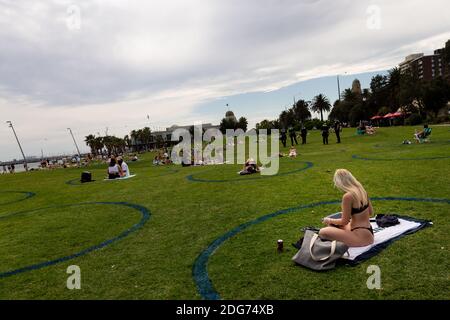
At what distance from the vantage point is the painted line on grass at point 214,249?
5.10 meters

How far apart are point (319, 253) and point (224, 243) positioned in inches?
91.5

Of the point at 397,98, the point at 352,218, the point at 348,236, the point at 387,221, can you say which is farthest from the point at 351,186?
the point at 397,98

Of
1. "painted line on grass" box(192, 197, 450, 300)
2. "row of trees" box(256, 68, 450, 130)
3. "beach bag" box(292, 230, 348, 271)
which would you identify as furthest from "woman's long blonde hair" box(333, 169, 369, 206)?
"row of trees" box(256, 68, 450, 130)

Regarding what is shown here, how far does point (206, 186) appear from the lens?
47.6ft

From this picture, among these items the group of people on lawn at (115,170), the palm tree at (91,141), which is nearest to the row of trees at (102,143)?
the palm tree at (91,141)

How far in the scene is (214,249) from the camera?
679 cm

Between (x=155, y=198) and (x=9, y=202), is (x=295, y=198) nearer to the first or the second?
(x=155, y=198)

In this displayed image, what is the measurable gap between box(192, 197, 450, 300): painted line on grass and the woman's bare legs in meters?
2.27

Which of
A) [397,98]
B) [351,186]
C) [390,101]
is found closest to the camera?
[351,186]

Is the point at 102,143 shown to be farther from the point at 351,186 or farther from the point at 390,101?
the point at 351,186

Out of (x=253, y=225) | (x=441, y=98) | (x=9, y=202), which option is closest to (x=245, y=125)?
(x=441, y=98)

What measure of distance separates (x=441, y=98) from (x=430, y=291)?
6780cm

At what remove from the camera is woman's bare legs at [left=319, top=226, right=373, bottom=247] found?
A: 226 inches

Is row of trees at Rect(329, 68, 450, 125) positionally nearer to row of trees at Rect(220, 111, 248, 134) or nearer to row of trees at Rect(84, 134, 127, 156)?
row of trees at Rect(220, 111, 248, 134)
